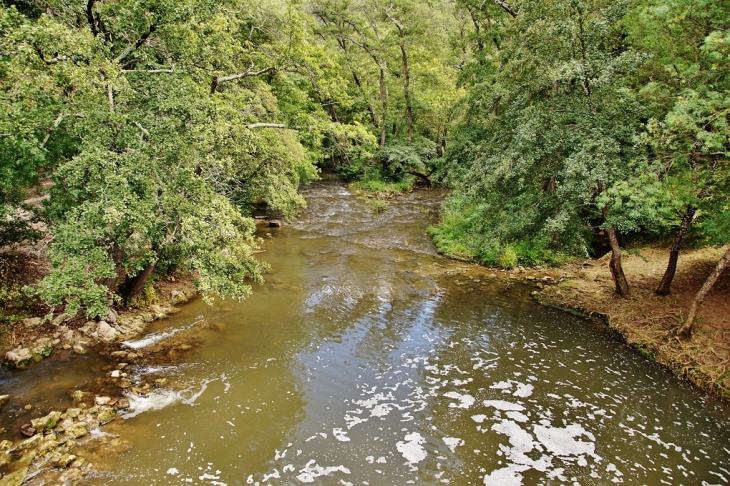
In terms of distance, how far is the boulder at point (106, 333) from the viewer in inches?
360

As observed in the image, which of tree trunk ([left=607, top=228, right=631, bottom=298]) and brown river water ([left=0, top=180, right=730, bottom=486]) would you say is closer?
brown river water ([left=0, top=180, right=730, bottom=486])

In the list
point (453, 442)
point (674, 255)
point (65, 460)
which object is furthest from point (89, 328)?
point (674, 255)

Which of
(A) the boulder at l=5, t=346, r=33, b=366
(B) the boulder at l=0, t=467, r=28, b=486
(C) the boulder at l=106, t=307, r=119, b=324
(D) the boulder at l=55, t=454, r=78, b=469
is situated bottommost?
(D) the boulder at l=55, t=454, r=78, b=469

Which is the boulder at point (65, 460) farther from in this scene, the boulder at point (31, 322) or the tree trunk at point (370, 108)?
the tree trunk at point (370, 108)

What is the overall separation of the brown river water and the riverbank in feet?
1.64

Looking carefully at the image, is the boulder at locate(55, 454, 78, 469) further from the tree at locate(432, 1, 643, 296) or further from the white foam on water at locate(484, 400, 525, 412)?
the tree at locate(432, 1, 643, 296)

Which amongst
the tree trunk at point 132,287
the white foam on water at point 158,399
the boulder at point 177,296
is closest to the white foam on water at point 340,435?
the white foam on water at point 158,399

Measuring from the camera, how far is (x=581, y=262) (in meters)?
15.8

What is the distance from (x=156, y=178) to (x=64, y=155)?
2.71 meters

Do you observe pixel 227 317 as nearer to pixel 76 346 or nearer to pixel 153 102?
pixel 76 346

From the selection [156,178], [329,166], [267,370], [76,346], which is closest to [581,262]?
[267,370]

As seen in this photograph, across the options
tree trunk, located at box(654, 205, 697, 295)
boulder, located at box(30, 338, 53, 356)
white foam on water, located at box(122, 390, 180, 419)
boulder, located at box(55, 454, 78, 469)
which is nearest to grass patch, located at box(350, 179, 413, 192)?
tree trunk, located at box(654, 205, 697, 295)

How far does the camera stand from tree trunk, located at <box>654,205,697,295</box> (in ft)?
31.9

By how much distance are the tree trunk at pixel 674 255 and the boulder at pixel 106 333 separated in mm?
14833
